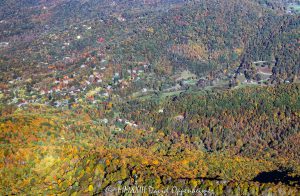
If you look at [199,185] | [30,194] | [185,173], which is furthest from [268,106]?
[30,194]

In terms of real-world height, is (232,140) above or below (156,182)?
below

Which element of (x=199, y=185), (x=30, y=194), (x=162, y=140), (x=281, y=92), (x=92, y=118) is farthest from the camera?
(x=281, y=92)

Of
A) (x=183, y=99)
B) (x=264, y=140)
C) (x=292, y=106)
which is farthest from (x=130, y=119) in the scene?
(x=292, y=106)

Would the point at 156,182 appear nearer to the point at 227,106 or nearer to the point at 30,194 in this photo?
the point at 30,194

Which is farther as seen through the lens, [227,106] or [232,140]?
[227,106]

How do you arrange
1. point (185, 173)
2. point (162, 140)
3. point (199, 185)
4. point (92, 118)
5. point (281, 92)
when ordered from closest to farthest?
point (199, 185) < point (185, 173) < point (162, 140) < point (92, 118) < point (281, 92)

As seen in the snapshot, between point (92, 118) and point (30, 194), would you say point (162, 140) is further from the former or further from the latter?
point (30, 194)
